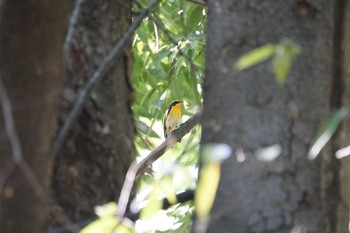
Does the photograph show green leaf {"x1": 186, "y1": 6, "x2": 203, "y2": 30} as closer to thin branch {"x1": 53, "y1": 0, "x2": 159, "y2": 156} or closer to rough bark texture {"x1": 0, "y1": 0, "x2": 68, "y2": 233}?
thin branch {"x1": 53, "y1": 0, "x2": 159, "y2": 156}

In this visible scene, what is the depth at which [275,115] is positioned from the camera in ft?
6.05

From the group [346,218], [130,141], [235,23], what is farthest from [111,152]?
[346,218]

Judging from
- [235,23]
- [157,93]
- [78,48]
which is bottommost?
[235,23]

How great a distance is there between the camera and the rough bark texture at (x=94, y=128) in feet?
5.85

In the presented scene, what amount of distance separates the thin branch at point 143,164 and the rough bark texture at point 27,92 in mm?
146

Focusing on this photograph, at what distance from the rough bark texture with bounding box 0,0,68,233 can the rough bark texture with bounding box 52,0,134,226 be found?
1.16 feet

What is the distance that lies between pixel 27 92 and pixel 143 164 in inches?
63.5

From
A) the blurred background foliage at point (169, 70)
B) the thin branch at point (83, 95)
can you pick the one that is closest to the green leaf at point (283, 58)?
the thin branch at point (83, 95)

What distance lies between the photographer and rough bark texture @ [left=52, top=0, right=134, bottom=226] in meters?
1.78

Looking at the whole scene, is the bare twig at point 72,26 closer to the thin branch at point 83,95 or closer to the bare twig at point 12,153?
the thin branch at point 83,95

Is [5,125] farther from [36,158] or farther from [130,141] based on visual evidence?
[130,141]

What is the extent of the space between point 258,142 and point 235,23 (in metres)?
0.30

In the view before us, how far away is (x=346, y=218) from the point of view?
1900 mm

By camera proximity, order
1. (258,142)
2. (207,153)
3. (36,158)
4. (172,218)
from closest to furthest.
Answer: (207,153)
(36,158)
(258,142)
(172,218)
